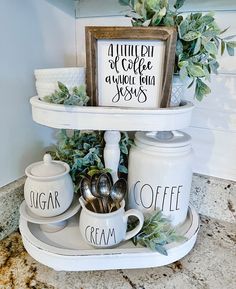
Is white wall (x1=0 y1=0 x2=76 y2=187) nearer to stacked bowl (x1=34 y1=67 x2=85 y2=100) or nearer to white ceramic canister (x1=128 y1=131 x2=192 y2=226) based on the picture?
stacked bowl (x1=34 y1=67 x2=85 y2=100)

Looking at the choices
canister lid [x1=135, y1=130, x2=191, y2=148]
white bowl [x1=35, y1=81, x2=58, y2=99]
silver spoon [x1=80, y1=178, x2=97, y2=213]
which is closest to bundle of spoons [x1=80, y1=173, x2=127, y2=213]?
silver spoon [x1=80, y1=178, x2=97, y2=213]

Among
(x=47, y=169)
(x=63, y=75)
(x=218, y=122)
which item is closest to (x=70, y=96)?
(x=63, y=75)

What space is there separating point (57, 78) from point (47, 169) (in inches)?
7.8

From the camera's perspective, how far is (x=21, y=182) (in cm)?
70

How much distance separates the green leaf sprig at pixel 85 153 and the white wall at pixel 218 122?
219mm

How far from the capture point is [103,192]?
583 mm

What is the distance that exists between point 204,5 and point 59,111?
450 mm

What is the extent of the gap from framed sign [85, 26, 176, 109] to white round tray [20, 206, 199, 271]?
0.98 feet

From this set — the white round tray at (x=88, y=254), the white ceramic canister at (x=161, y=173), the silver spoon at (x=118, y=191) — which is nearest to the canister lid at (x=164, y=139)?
the white ceramic canister at (x=161, y=173)

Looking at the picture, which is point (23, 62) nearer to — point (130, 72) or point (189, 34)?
point (130, 72)

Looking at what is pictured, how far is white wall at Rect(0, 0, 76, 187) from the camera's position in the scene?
62cm

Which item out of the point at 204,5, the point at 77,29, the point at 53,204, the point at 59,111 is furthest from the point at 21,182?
the point at 204,5

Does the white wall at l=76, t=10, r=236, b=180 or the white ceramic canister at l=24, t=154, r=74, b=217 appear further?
the white wall at l=76, t=10, r=236, b=180

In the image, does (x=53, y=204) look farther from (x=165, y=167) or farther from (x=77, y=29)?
(x=77, y=29)
